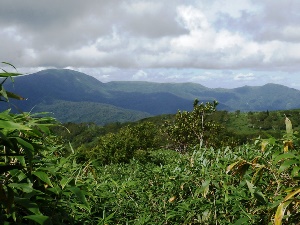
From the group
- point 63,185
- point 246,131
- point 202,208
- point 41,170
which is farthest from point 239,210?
point 246,131

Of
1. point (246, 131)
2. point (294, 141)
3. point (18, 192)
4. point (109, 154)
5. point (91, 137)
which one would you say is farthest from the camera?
point (91, 137)

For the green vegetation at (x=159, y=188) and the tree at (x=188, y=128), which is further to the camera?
the tree at (x=188, y=128)

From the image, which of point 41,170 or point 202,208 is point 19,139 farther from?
point 202,208

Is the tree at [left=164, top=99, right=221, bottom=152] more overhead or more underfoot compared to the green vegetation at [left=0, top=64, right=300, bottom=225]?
more underfoot

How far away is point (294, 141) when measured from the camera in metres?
3.18

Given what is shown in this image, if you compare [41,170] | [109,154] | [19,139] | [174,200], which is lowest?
[109,154]

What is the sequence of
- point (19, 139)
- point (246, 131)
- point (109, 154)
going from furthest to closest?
point (246, 131), point (109, 154), point (19, 139)

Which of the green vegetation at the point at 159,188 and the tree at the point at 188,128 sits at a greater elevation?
the green vegetation at the point at 159,188

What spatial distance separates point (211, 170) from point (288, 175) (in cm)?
85

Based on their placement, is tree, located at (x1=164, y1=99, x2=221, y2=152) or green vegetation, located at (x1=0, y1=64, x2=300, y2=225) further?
tree, located at (x1=164, y1=99, x2=221, y2=152)

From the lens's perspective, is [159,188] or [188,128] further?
[188,128]

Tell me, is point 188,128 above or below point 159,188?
below

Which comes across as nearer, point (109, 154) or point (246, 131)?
point (109, 154)

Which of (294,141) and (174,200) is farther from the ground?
(294,141)
